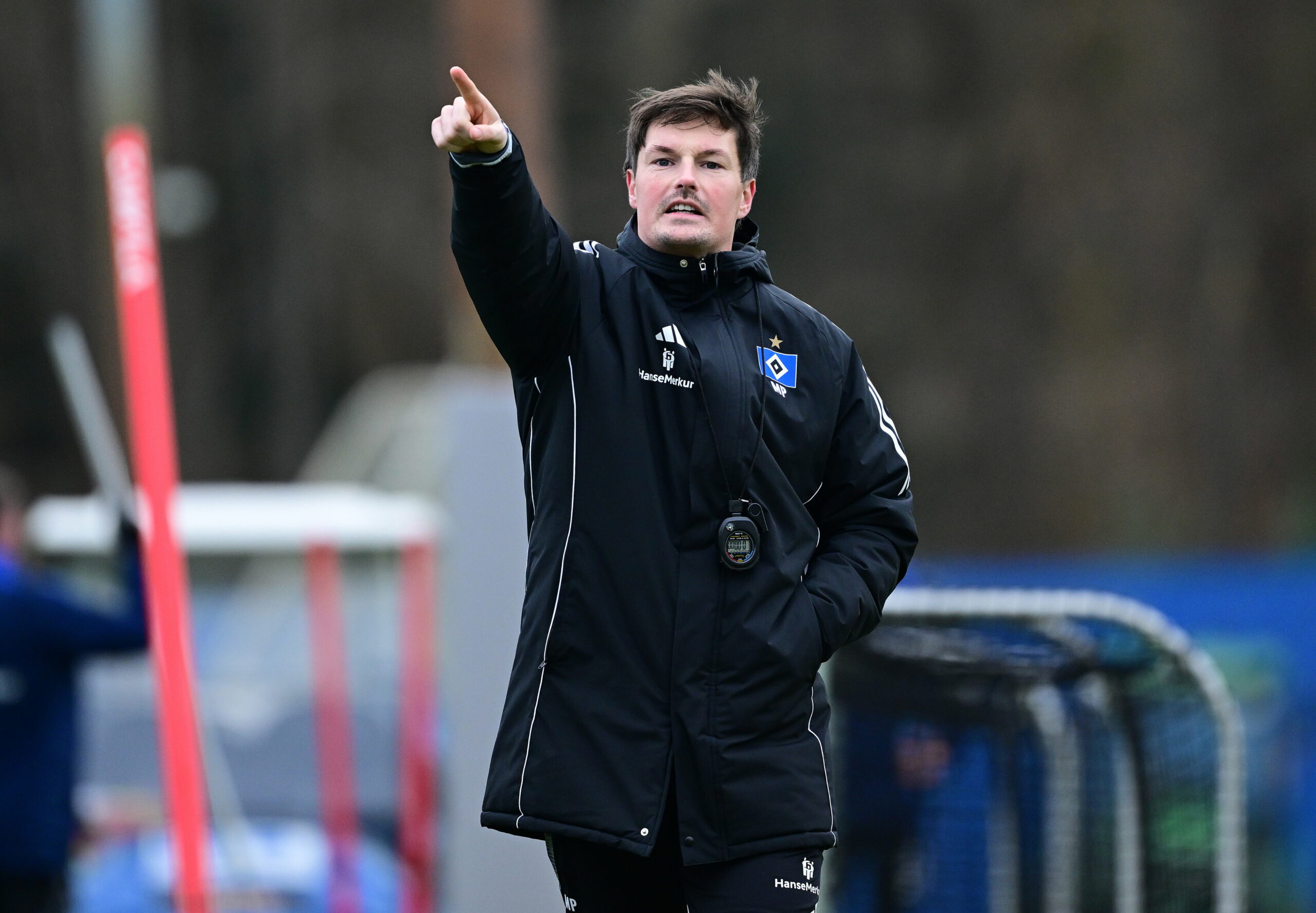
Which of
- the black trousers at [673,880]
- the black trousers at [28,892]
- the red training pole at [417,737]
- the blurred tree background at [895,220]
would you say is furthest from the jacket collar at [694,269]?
the blurred tree background at [895,220]

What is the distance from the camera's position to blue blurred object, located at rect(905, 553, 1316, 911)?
8953mm

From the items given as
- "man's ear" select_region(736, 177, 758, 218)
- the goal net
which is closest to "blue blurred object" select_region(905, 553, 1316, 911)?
the goal net

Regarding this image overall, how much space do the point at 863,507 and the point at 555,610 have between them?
62 centimetres

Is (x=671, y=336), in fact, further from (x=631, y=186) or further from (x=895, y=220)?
(x=895, y=220)

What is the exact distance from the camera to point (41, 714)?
6.13 metres

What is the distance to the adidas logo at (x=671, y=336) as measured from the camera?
3236 mm

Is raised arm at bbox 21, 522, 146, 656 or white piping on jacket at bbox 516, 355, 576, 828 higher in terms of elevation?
white piping on jacket at bbox 516, 355, 576, 828

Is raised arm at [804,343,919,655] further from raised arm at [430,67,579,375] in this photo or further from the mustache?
raised arm at [430,67,579,375]

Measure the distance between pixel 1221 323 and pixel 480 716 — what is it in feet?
55.8

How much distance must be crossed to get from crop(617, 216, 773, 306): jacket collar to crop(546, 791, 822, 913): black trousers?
0.85m

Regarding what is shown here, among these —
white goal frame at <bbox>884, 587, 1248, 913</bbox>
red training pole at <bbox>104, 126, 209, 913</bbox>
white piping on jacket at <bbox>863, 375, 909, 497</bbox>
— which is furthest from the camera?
white goal frame at <bbox>884, 587, 1248, 913</bbox>

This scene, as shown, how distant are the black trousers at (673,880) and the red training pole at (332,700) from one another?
5538 mm

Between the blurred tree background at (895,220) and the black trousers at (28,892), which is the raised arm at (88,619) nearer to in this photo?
the black trousers at (28,892)

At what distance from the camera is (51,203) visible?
2606 centimetres
